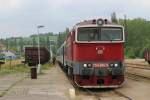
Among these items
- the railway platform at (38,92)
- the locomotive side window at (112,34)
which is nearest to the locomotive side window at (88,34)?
the locomotive side window at (112,34)

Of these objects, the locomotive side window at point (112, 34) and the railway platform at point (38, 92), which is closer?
the railway platform at point (38, 92)

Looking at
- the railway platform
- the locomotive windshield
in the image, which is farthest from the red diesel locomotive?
the railway platform

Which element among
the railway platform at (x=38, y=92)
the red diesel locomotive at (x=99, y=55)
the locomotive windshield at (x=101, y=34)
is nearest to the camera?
the railway platform at (x=38, y=92)

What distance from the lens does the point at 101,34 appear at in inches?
975

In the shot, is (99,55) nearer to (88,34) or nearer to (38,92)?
(88,34)

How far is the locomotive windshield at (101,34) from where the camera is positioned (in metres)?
24.7

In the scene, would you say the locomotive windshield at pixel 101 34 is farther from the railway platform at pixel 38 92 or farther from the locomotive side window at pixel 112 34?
the railway platform at pixel 38 92

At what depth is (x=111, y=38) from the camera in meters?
24.7

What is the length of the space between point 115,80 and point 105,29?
8.51 feet

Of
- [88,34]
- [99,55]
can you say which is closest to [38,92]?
[99,55]

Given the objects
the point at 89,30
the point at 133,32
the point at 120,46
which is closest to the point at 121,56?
the point at 120,46

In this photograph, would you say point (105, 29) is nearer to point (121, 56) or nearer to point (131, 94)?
point (121, 56)

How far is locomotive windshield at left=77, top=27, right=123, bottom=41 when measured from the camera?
2466cm

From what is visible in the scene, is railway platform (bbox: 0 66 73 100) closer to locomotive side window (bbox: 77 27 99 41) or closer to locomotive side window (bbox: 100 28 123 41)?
locomotive side window (bbox: 77 27 99 41)
